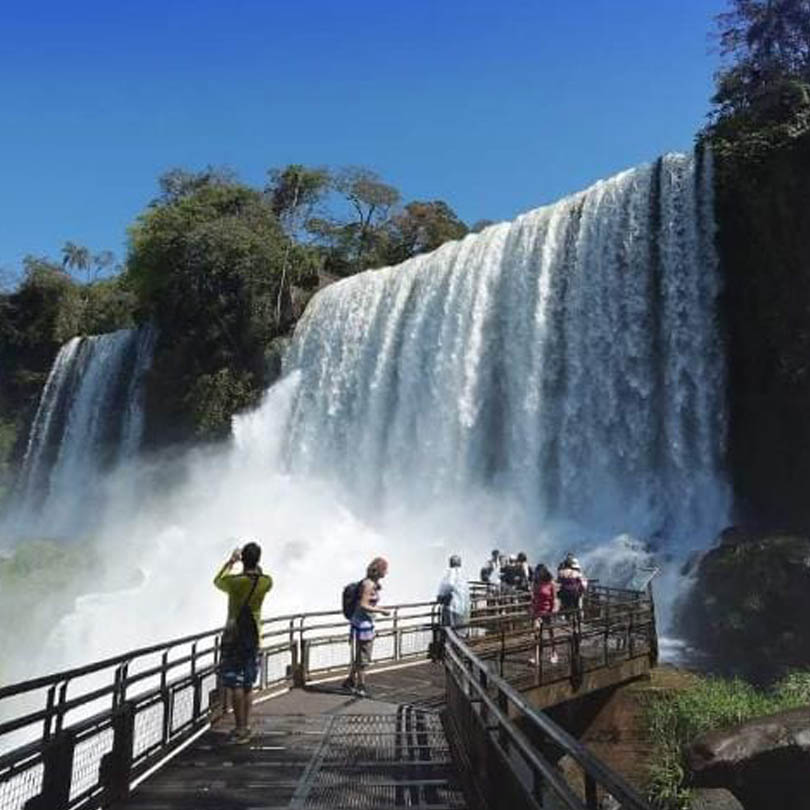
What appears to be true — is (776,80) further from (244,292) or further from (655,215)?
(244,292)

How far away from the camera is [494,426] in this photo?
1211 inches

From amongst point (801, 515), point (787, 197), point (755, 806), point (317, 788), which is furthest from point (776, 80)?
point (317, 788)

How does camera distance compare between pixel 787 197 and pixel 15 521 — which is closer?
pixel 787 197

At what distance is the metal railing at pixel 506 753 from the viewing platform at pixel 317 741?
0.05 ft

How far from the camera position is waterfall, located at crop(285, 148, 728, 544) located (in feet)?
86.6

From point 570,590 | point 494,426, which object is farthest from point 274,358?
point 570,590

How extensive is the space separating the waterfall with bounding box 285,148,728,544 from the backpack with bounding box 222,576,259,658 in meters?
18.4

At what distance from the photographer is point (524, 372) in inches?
1176

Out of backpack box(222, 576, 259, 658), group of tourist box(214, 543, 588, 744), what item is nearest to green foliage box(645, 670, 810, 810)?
group of tourist box(214, 543, 588, 744)

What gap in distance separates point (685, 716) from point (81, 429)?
4338 centimetres

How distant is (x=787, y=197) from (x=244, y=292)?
85.6 ft

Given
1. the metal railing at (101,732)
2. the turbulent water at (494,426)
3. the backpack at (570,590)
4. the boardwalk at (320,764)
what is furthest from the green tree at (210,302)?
the metal railing at (101,732)

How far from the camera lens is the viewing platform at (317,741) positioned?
16.9 ft

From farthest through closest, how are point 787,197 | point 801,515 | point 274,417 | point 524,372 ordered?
point 274,417
point 524,372
point 787,197
point 801,515
